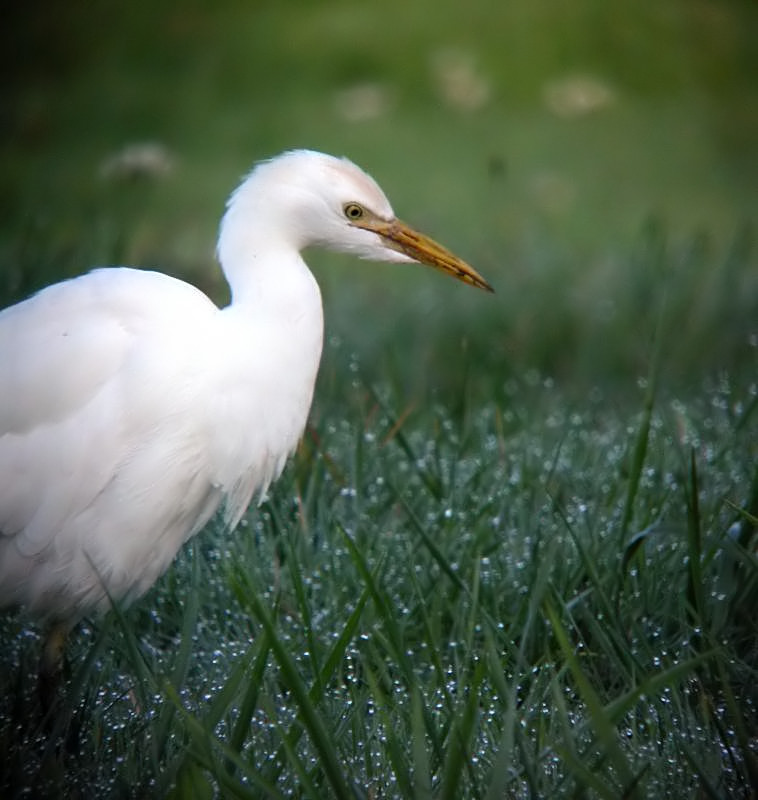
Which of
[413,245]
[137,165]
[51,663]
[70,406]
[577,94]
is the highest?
[577,94]

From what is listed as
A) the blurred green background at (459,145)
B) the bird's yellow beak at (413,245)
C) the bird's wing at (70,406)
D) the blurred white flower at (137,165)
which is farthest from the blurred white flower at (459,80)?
the bird's wing at (70,406)

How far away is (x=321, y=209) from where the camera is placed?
4.42 feet

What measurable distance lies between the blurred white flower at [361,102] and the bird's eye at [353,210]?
2.46 meters

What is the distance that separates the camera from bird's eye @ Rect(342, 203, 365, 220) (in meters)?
1.37

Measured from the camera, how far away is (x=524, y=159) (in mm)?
3855

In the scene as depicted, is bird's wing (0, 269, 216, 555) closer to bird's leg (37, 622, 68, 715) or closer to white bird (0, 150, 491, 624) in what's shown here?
white bird (0, 150, 491, 624)

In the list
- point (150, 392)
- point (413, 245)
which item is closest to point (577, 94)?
point (413, 245)

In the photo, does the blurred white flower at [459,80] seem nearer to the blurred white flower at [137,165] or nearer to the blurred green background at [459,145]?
the blurred green background at [459,145]

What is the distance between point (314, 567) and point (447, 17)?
2.72 meters

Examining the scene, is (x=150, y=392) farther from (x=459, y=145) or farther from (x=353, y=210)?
(x=459, y=145)

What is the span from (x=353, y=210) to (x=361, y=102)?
8.57ft

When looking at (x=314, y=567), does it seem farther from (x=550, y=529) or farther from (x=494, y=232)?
(x=494, y=232)

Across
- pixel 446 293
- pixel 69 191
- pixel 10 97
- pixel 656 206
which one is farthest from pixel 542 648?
pixel 656 206

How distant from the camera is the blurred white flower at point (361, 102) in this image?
3758mm
